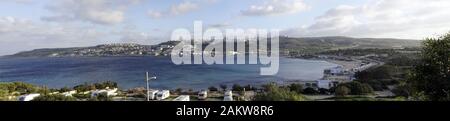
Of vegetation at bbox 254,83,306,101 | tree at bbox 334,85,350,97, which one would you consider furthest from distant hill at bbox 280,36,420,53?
vegetation at bbox 254,83,306,101

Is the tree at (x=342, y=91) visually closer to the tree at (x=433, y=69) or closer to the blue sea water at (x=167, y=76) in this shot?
the tree at (x=433, y=69)

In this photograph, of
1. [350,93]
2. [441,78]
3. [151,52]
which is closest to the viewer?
[441,78]

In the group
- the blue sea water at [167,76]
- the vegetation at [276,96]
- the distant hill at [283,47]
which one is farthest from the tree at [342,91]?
the distant hill at [283,47]

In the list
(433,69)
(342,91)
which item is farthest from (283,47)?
(433,69)

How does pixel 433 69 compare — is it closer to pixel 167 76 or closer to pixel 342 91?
pixel 342 91

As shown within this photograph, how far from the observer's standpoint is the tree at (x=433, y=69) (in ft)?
22.7

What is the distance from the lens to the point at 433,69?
25.0ft

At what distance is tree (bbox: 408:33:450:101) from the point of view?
692 cm

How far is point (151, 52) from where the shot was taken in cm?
9775

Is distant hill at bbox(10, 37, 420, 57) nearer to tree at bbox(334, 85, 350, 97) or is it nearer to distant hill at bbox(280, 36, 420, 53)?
distant hill at bbox(280, 36, 420, 53)
